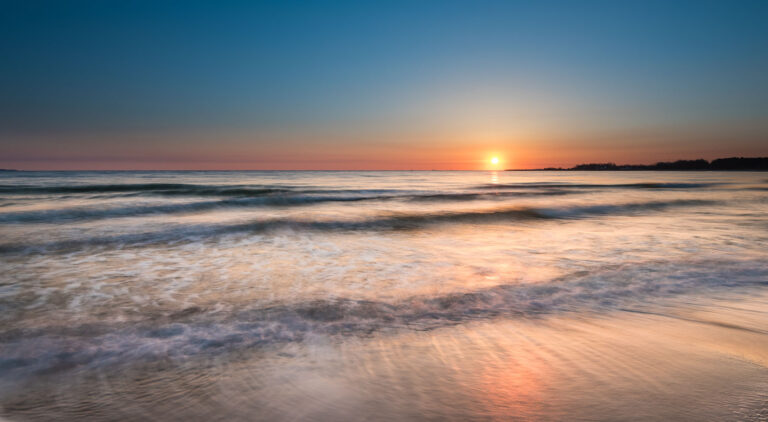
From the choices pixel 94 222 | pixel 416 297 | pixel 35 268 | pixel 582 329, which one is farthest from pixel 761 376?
pixel 94 222

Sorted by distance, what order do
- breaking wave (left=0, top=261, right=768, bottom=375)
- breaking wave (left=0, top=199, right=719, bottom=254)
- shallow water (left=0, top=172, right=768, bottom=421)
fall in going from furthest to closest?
1. breaking wave (left=0, top=199, right=719, bottom=254)
2. breaking wave (left=0, top=261, right=768, bottom=375)
3. shallow water (left=0, top=172, right=768, bottom=421)

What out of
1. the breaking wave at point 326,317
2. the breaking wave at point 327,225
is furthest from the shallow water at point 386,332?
the breaking wave at point 327,225

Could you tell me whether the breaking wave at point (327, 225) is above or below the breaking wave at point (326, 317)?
above

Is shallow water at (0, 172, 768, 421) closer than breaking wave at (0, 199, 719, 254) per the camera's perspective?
Yes

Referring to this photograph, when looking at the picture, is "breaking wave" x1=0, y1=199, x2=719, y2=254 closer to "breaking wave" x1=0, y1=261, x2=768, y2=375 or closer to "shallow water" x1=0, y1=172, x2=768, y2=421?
"shallow water" x1=0, y1=172, x2=768, y2=421

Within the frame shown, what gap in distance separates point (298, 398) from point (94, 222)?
10.3 m

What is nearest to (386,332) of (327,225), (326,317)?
(326,317)

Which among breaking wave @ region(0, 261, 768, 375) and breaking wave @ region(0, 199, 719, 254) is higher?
breaking wave @ region(0, 199, 719, 254)

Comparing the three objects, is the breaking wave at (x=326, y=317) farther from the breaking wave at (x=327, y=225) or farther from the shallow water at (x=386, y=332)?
the breaking wave at (x=327, y=225)

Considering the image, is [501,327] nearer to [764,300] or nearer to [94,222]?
[764,300]

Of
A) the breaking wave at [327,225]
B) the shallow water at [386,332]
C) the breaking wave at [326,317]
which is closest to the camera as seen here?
the shallow water at [386,332]

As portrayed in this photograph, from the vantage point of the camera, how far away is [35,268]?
198 inches

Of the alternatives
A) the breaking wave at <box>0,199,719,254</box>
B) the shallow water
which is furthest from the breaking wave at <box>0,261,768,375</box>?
the breaking wave at <box>0,199,719,254</box>

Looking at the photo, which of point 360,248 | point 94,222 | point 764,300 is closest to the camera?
point 764,300
